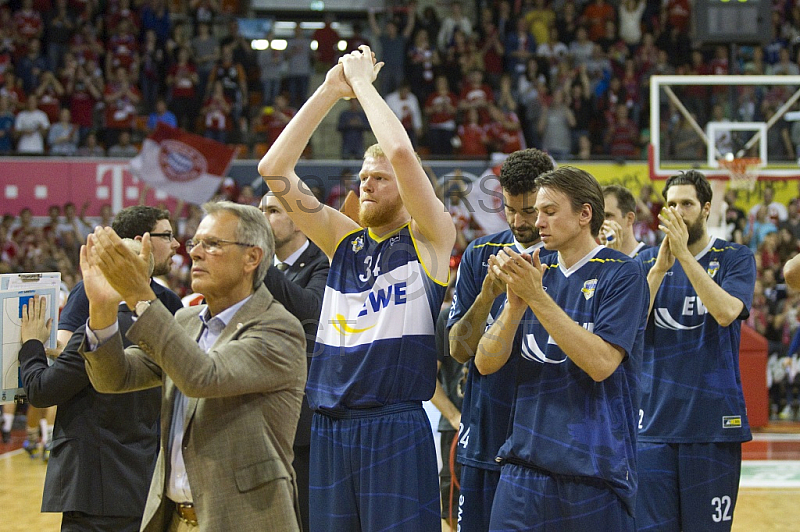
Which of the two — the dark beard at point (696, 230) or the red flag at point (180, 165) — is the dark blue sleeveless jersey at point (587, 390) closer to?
the dark beard at point (696, 230)

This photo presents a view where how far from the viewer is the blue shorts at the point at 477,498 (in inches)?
160

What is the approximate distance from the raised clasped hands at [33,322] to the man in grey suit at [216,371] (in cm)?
107

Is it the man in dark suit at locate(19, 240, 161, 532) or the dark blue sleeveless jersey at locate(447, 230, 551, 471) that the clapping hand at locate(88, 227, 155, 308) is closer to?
the man in dark suit at locate(19, 240, 161, 532)

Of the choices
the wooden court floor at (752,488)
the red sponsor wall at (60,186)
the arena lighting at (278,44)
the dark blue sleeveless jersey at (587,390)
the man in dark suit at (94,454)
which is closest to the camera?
the dark blue sleeveless jersey at (587,390)

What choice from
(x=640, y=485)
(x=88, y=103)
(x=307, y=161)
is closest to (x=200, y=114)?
(x=88, y=103)

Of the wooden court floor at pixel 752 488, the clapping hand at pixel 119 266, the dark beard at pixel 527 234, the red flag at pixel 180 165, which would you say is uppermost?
the red flag at pixel 180 165

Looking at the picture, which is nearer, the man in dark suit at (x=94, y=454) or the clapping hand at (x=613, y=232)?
the man in dark suit at (x=94, y=454)

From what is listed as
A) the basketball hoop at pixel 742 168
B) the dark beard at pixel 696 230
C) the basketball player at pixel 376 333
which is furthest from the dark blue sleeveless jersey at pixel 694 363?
the basketball hoop at pixel 742 168

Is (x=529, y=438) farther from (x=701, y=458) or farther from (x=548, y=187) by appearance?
(x=701, y=458)

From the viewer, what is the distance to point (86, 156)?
16.2 meters

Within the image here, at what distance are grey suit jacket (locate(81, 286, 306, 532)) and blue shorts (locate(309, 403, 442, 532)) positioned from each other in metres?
0.43

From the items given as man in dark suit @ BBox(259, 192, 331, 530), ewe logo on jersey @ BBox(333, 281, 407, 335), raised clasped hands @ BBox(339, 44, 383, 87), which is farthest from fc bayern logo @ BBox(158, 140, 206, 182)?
ewe logo on jersey @ BBox(333, 281, 407, 335)

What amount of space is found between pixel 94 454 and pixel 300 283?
1462 mm

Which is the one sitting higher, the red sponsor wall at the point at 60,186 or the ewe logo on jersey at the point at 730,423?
the red sponsor wall at the point at 60,186
